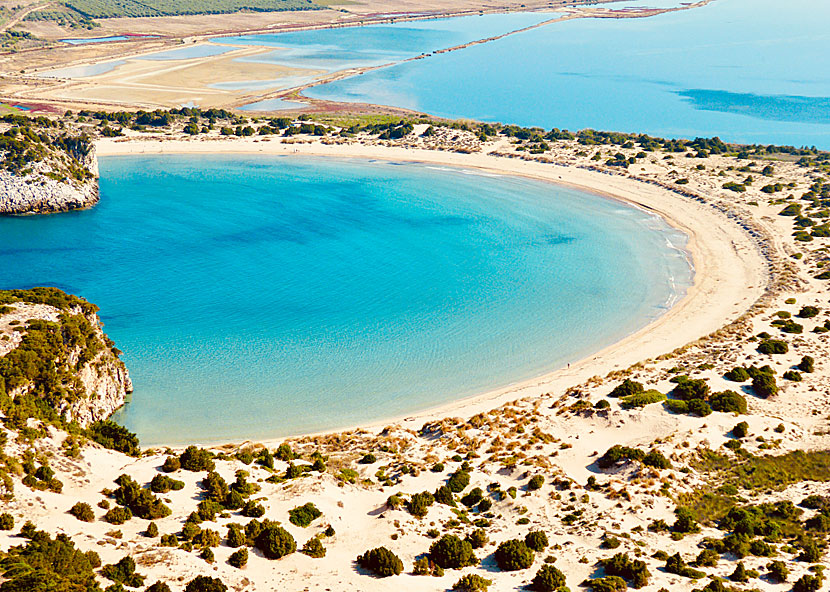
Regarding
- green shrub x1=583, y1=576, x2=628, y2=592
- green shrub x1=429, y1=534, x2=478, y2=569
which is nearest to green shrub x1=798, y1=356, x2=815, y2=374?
green shrub x1=583, y1=576, x2=628, y2=592

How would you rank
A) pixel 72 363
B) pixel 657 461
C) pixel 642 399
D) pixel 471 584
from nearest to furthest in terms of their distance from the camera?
pixel 471 584 < pixel 657 461 < pixel 72 363 < pixel 642 399

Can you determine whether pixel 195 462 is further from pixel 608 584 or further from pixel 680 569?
pixel 680 569

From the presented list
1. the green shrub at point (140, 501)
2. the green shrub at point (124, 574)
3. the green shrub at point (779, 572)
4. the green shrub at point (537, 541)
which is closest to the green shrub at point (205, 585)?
the green shrub at point (124, 574)

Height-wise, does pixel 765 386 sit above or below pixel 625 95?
below

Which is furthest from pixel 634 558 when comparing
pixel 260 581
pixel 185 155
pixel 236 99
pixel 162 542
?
pixel 236 99

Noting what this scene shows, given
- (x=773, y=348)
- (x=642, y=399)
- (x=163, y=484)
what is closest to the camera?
(x=163, y=484)

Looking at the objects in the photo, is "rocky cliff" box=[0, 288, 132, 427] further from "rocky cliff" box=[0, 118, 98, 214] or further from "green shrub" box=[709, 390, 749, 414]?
"rocky cliff" box=[0, 118, 98, 214]

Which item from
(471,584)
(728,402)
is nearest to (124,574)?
(471,584)

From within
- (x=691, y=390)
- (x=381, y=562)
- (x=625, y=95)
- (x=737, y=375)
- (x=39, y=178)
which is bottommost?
(x=381, y=562)
